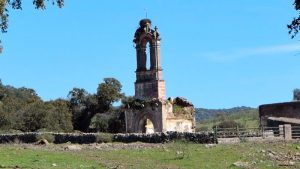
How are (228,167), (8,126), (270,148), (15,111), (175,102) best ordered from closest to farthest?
(228,167) → (270,148) → (175,102) → (8,126) → (15,111)

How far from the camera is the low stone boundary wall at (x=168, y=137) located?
1371 inches

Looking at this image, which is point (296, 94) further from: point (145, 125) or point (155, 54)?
point (155, 54)

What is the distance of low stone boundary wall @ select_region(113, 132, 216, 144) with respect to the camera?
34.8m

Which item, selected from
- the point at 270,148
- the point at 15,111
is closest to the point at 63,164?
the point at 270,148

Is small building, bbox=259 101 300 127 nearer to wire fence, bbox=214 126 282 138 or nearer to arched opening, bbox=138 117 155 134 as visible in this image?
wire fence, bbox=214 126 282 138

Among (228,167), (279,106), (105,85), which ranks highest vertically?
(105,85)

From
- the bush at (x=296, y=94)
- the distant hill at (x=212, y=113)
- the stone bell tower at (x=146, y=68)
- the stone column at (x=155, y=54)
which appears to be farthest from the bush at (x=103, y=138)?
the distant hill at (x=212, y=113)

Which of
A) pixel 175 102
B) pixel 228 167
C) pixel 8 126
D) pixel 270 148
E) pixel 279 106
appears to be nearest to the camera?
pixel 228 167

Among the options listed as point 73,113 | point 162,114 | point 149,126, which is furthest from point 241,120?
point 162,114

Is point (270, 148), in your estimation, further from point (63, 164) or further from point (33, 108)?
point (33, 108)

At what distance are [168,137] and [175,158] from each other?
1031 cm

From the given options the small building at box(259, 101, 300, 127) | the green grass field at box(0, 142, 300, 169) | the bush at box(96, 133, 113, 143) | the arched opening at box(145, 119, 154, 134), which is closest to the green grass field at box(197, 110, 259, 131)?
the arched opening at box(145, 119, 154, 134)

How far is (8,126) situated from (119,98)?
14.0m

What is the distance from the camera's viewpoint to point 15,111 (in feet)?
229
